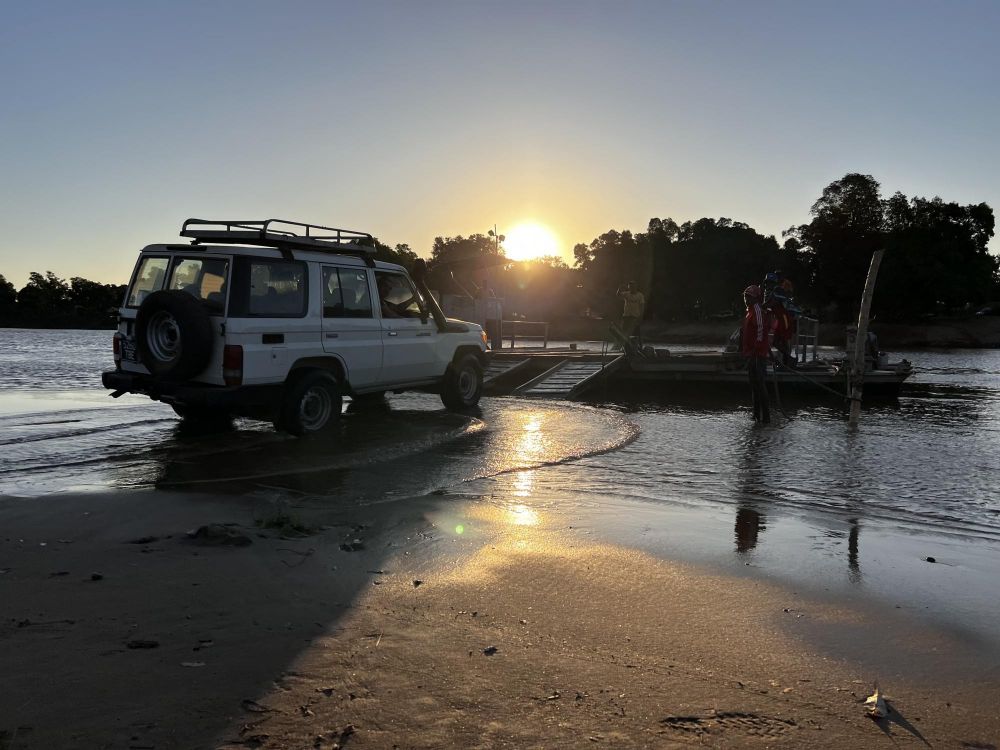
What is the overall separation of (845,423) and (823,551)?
9.03 m

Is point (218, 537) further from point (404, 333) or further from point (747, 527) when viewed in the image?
point (404, 333)

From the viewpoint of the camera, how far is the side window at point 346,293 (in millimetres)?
10172

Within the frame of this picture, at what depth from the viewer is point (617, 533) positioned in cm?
575

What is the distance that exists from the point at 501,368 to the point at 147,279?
11219 millimetres

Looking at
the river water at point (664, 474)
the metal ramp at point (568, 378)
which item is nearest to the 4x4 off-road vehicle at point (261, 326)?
the river water at point (664, 474)

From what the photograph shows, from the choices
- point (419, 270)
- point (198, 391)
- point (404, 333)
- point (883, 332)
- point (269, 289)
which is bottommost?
point (198, 391)

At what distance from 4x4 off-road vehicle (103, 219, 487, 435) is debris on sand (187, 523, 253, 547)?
387 centimetres

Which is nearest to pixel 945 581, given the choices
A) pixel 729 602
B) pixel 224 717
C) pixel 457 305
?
pixel 729 602

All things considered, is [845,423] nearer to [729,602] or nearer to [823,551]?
[823,551]

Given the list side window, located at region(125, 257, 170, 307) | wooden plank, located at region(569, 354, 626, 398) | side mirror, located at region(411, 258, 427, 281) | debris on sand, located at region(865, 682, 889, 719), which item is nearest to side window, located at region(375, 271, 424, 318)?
side mirror, located at region(411, 258, 427, 281)

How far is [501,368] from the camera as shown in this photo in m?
19.9

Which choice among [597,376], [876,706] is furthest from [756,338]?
[876,706]

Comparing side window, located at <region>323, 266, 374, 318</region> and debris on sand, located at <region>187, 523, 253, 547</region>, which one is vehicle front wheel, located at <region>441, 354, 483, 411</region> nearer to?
side window, located at <region>323, 266, 374, 318</region>

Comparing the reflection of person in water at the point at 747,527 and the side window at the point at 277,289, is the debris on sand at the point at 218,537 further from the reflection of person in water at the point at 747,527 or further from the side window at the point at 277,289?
the side window at the point at 277,289
